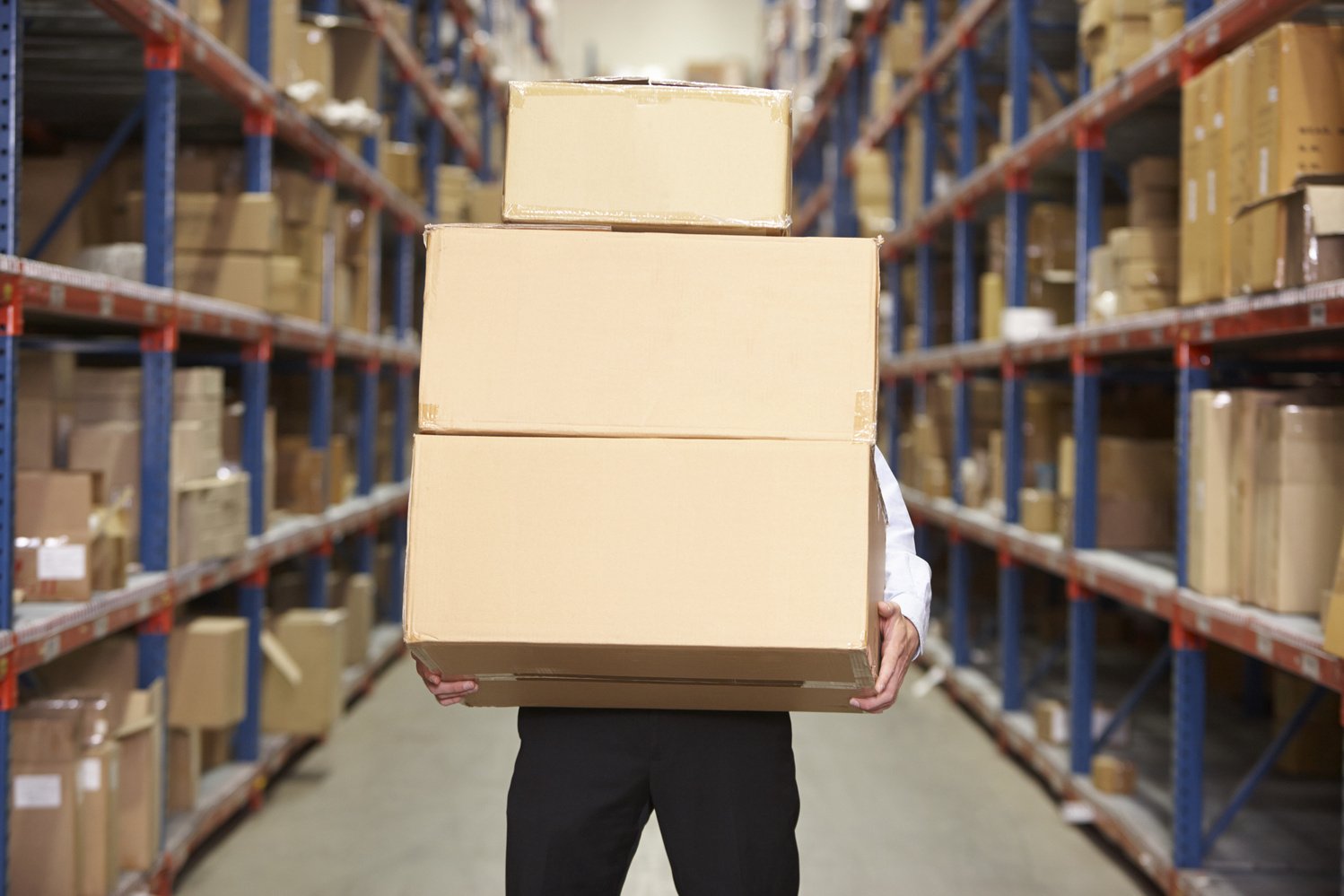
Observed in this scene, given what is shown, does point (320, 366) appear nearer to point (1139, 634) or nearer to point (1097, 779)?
point (1097, 779)

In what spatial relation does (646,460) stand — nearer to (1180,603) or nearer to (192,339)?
(1180,603)

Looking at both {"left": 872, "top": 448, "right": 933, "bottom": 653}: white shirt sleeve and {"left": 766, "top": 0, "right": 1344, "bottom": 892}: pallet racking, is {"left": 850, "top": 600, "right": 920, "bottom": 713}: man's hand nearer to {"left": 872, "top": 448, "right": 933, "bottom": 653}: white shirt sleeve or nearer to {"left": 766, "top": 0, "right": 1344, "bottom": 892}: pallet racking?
{"left": 872, "top": 448, "right": 933, "bottom": 653}: white shirt sleeve

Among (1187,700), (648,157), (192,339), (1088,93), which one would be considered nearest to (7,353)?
(648,157)

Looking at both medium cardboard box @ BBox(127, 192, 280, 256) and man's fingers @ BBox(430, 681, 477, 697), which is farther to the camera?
medium cardboard box @ BBox(127, 192, 280, 256)

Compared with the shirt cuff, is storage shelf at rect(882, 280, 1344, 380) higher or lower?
higher

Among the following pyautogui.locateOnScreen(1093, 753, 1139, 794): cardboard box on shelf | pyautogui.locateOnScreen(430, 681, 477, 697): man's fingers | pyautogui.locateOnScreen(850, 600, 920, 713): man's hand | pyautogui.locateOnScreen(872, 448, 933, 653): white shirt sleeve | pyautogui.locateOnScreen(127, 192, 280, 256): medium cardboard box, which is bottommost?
pyautogui.locateOnScreen(1093, 753, 1139, 794): cardboard box on shelf

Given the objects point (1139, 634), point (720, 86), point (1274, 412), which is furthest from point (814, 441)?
point (1139, 634)

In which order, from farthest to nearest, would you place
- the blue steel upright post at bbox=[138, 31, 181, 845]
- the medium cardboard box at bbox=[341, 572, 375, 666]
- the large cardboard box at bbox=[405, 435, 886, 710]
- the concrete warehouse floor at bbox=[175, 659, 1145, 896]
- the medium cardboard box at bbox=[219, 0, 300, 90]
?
1. the medium cardboard box at bbox=[341, 572, 375, 666]
2. the medium cardboard box at bbox=[219, 0, 300, 90]
3. the concrete warehouse floor at bbox=[175, 659, 1145, 896]
4. the blue steel upright post at bbox=[138, 31, 181, 845]
5. the large cardboard box at bbox=[405, 435, 886, 710]

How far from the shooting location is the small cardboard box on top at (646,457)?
1489 millimetres

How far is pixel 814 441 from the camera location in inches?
59.7

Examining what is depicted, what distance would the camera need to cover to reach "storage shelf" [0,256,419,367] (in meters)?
2.62

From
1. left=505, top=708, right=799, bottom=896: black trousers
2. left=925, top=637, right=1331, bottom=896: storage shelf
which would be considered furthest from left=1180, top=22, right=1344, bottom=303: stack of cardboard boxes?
left=505, top=708, right=799, bottom=896: black trousers

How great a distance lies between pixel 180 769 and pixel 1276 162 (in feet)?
11.8

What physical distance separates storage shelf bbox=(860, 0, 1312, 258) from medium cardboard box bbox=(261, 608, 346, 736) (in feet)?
11.2
